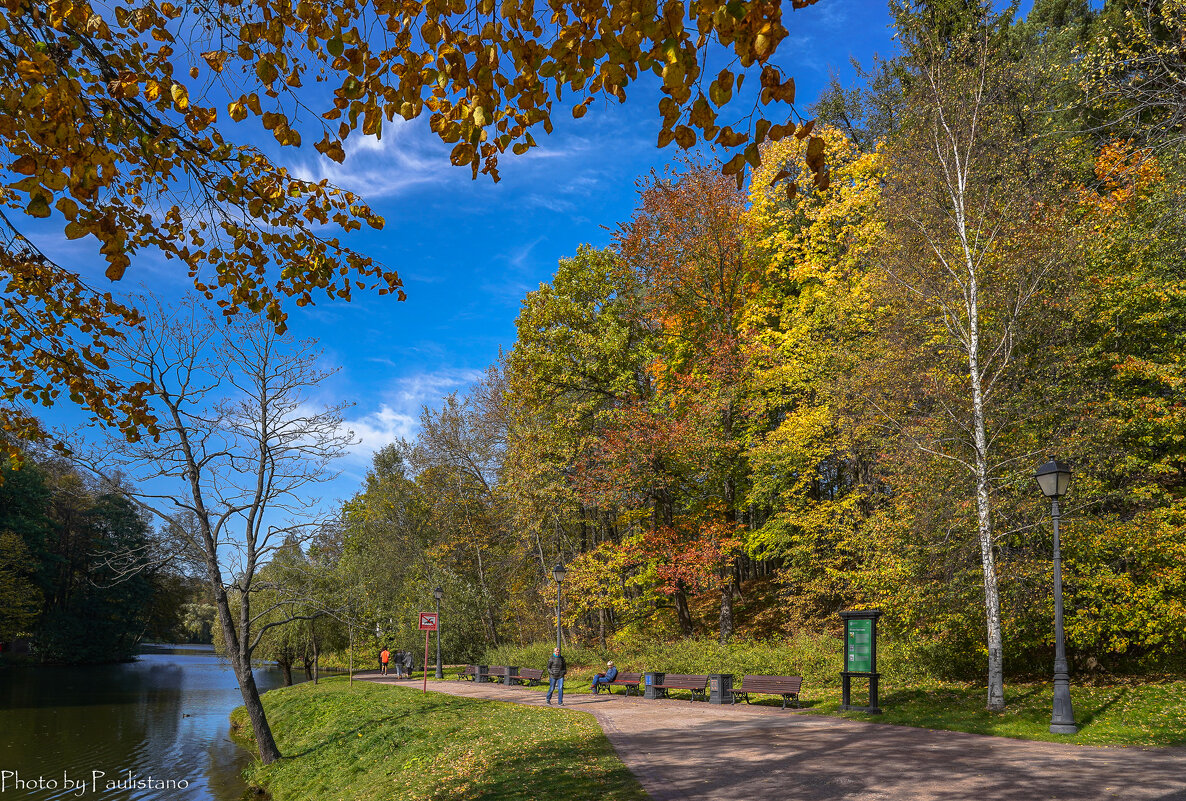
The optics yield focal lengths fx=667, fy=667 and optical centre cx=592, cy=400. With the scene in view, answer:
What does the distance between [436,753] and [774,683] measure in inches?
282

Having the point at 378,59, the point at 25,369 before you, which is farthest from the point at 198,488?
the point at 378,59

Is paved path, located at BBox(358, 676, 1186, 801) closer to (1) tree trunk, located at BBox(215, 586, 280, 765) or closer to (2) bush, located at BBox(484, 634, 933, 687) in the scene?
(2) bush, located at BBox(484, 634, 933, 687)

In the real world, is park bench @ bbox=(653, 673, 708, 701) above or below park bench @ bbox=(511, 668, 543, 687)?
above

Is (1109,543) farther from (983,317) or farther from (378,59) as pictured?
(378,59)

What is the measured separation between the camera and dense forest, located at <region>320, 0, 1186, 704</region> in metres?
12.9

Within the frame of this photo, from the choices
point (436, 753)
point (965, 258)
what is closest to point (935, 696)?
point (965, 258)

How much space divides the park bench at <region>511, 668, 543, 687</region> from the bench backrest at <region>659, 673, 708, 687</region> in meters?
6.47

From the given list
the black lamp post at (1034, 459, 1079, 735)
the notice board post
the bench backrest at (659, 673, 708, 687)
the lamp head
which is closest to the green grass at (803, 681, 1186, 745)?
the black lamp post at (1034, 459, 1079, 735)

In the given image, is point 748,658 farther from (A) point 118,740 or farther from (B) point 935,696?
(A) point 118,740

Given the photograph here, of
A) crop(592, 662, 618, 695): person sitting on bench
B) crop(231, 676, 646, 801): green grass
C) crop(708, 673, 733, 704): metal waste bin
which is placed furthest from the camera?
crop(592, 662, 618, 695): person sitting on bench

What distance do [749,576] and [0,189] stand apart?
32134 millimetres

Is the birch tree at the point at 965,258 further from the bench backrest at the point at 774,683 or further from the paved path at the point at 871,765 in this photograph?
the paved path at the point at 871,765

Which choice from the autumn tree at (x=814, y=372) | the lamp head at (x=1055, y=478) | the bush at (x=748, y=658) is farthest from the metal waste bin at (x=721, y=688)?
the lamp head at (x=1055, y=478)

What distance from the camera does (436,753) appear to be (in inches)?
464
